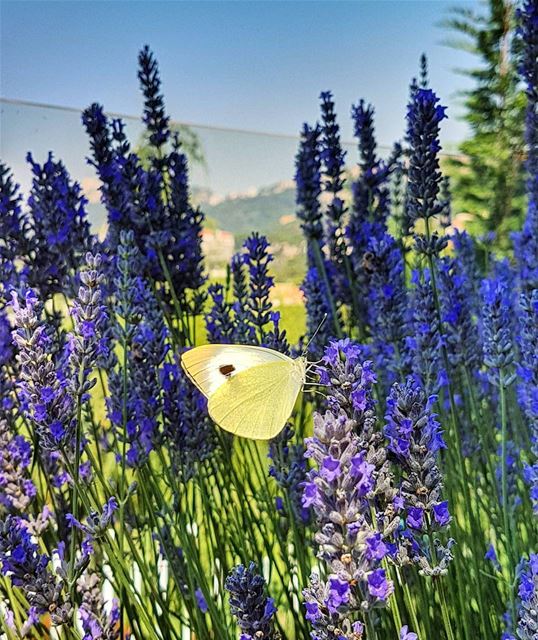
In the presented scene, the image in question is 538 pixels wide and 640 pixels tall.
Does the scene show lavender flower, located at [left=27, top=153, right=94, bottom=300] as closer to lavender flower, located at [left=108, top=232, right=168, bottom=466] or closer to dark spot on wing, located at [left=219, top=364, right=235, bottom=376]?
lavender flower, located at [left=108, top=232, right=168, bottom=466]

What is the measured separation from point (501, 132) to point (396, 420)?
8549mm

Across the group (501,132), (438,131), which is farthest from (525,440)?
(501,132)

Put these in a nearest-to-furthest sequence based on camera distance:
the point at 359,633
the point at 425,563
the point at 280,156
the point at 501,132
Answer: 1. the point at 359,633
2. the point at 425,563
3. the point at 280,156
4. the point at 501,132

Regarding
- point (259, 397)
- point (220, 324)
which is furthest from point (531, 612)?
point (220, 324)

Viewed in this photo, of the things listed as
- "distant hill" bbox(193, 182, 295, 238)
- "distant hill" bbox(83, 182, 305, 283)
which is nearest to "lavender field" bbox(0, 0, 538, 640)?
"distant hill" bbox(83, 182, 305, 283)

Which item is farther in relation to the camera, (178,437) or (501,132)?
(501,132)

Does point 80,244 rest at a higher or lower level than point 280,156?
lower

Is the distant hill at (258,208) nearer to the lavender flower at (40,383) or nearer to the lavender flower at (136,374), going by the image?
the lavender flower at (136,374)

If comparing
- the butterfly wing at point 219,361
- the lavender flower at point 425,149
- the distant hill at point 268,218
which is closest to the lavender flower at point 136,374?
the butterfly wing at point 219,361

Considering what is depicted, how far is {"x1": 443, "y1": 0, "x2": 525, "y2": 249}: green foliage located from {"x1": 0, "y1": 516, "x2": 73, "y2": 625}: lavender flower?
25.2ft

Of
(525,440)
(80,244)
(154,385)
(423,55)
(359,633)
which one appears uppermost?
(423,55)

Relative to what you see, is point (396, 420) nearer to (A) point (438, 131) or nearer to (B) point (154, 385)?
(B) point (154, 385)

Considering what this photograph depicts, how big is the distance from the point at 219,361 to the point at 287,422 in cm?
32

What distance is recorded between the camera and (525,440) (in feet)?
7.63
